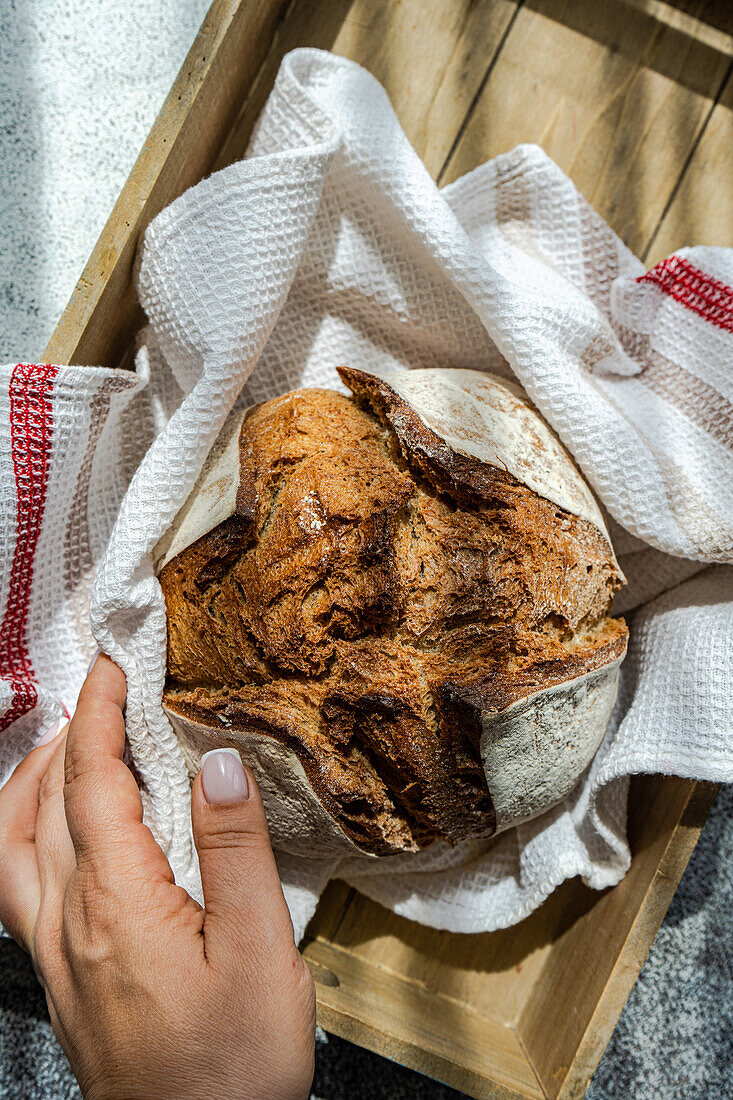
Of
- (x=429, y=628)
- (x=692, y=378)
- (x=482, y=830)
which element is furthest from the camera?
(x=692, y=378)

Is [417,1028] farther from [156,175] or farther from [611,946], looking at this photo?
[156,175]

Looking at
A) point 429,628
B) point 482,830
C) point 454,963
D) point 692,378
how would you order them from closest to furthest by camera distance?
point 429,628 → point 482,830 → point 692,378 → point 454,963

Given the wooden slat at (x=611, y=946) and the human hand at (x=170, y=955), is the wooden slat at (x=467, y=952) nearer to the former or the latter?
the wooden slat at (x=611, y=946)

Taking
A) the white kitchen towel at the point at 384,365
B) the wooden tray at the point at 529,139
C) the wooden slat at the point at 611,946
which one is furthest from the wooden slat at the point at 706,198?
the wooden slat at the point at 611,946

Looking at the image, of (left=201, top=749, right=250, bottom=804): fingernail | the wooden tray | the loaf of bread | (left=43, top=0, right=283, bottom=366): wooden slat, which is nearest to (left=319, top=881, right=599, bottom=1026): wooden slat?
the wooden tray

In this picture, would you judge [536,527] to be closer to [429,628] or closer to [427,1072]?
[429,628]

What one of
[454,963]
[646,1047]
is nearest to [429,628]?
[454,963]

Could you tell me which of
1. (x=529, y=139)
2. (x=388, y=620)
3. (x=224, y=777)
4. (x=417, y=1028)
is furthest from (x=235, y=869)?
(x=529, y=139)
